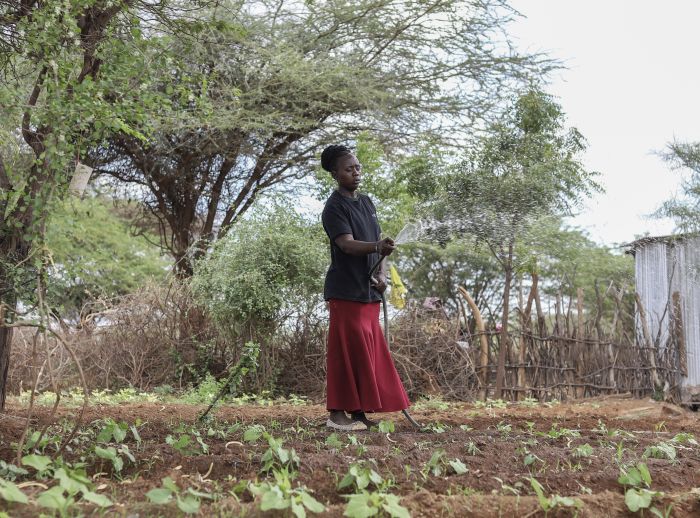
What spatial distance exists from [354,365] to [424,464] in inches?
71.2

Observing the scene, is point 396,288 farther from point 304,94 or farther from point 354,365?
point 304,94

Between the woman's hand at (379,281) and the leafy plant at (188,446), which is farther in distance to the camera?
the woman's hand at (379,281)

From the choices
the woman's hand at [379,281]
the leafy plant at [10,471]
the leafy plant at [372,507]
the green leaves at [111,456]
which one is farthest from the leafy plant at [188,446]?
the woman's hand at [379,281]

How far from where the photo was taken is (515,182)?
882 cm

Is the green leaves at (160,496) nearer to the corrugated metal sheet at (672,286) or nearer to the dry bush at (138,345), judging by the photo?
the dry bush at (138,345)

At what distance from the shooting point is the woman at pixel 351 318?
524 cm

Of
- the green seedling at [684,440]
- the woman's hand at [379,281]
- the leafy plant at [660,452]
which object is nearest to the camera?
the leafy plant at [660,452]

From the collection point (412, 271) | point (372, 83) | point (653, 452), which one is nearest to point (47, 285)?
point (653, 452)

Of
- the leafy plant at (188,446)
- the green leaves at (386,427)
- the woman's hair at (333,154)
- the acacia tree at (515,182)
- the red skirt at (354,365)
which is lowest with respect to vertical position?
the leafy plant at (188,446)

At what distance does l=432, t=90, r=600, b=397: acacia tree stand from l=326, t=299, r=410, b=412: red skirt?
3795 mm

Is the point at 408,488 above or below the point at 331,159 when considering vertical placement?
below

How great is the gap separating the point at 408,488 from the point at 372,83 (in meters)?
11.9

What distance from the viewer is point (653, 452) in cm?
425

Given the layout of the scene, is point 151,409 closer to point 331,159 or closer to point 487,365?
point 331,159
